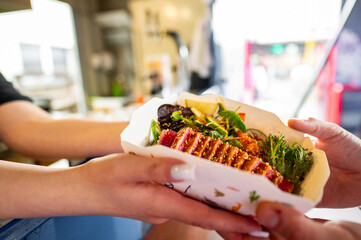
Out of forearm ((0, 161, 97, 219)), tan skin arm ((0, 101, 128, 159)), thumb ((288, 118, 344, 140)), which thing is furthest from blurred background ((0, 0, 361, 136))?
forearm ((0, 161, 97, 219))

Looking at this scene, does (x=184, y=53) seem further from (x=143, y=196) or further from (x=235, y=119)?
(x=143, y=196)

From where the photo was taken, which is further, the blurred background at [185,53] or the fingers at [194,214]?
the blurred background at [185,53]

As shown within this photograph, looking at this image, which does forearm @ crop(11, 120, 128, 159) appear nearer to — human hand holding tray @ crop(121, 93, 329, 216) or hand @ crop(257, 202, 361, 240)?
human hand holding tray @ crop(121, 93, 329, 216)

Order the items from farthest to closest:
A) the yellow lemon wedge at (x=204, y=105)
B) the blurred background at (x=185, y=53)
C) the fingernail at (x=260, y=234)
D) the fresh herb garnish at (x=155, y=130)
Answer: the blurred background at (x=185, y=53), the yellow lemon wedge at (x=204, y=105), the fresh herb garnish at (x=155, y=130), the fingernail at (x=260, y=234)

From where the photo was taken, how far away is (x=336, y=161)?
831 mm

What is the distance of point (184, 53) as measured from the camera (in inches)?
132

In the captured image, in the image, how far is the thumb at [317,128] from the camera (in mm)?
728

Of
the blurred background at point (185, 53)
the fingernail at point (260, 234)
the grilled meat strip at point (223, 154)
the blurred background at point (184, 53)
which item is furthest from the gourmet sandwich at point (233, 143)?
the blurred background at point (184, 53)

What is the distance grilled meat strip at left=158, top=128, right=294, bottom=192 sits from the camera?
0.57 m

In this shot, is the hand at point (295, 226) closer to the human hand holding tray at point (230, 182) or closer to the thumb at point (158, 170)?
the human hand holding tray at point (230, 182)

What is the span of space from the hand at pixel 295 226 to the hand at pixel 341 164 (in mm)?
374

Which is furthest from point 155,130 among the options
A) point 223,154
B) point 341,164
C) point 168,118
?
point 341,164

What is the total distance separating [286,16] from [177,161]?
11.8 ft

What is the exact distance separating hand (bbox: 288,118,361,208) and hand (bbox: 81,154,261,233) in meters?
0.47
